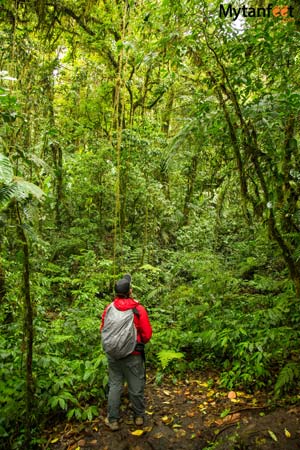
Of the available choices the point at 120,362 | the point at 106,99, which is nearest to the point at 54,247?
the point at 106,99

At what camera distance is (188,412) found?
3.96 meters

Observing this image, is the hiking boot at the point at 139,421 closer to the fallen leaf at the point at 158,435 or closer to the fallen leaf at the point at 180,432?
the fallen leaf at the point at 158,435

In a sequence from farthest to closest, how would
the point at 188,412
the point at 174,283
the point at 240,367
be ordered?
the point at 174,283, the point at 240,367, the point at 188,412

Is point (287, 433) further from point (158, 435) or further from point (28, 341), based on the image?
point (28, 341)

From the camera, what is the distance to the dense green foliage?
3398 millimetres

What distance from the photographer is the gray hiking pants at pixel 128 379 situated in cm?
363

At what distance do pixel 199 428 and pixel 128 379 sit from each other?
94cm

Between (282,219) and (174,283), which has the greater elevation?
(282,219)

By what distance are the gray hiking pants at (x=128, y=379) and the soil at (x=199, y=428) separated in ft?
0.70

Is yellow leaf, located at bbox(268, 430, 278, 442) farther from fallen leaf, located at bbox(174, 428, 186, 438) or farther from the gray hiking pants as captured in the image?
the gray hiking pants

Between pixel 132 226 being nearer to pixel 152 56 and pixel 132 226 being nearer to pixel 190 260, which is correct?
pixel 190 260

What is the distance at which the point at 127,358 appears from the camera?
12.0 feet

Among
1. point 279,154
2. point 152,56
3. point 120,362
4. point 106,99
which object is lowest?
point 120,362

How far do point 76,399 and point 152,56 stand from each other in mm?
4032
